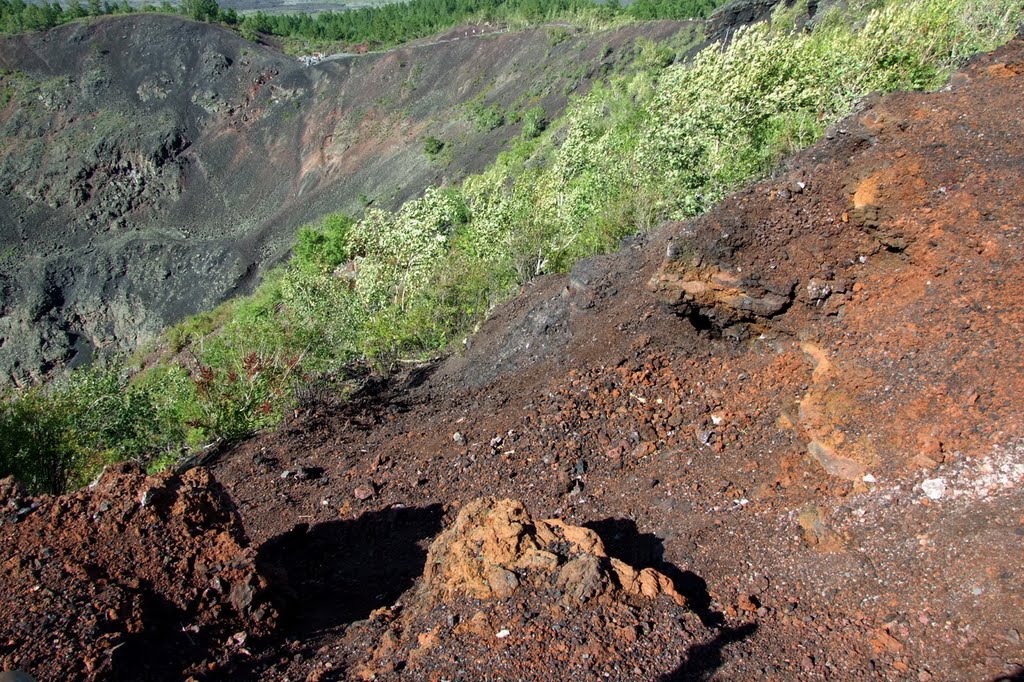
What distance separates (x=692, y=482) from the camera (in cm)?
571

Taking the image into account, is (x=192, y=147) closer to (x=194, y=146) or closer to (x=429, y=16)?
(x=194, y=146)

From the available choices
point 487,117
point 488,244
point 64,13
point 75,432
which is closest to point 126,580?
point 75,432

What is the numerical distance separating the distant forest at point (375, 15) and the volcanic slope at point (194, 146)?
3.83m

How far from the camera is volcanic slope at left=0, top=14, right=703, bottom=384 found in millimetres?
38562

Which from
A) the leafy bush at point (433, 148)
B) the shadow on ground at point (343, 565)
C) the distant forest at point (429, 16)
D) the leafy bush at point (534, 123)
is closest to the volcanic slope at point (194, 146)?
the leafy bush at point (433, 148)

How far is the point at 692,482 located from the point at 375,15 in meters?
75.6

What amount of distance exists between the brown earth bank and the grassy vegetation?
1.43m

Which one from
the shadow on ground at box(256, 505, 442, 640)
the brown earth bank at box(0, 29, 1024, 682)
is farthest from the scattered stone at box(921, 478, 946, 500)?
the shadow on ground at box(256, 505, 442, 640)

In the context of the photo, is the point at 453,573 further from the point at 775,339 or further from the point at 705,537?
the point at 775,339

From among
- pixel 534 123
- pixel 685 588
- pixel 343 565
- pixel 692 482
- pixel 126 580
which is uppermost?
pixel 126 580

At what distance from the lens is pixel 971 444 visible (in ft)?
15.2

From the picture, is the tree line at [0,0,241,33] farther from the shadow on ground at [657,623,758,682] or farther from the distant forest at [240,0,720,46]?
the shadow on ground at [657,623,758,682]

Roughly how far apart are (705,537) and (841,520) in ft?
3.06

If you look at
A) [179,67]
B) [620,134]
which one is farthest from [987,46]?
[179,67]
